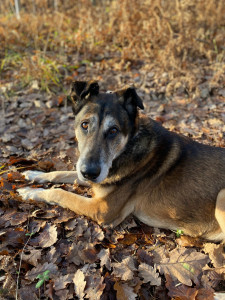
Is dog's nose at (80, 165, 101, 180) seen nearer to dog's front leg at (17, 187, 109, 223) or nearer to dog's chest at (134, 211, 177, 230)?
dog's front leg at (17, 187, 109, 223)

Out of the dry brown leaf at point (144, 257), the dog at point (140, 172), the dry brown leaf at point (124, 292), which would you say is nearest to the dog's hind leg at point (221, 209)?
the dog at point (140, 172)

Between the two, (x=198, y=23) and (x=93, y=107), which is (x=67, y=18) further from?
(x=93, y=107)

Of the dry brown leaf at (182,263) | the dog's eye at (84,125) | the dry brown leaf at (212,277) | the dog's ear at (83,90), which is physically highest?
the dog's ear at (83,90)

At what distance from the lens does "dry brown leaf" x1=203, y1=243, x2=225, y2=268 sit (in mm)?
3664

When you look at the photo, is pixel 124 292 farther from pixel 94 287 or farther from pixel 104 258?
pixel 104 258

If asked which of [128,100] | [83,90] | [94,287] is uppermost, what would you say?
[83,90]

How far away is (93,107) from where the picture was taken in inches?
151

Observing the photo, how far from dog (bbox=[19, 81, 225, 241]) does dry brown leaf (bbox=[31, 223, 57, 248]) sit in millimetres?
490

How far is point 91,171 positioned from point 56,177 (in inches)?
59.7

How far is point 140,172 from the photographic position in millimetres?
4109

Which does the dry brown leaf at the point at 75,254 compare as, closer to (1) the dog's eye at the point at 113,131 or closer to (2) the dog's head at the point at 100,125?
(2) the dog's head at the point at 100,125

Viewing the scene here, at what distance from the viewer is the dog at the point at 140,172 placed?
3.76m

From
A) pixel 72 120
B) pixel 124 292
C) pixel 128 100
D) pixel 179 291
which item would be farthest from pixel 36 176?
pixel 179 291

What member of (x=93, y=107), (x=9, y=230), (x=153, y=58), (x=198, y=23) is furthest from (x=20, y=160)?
(x=198, y=23)
